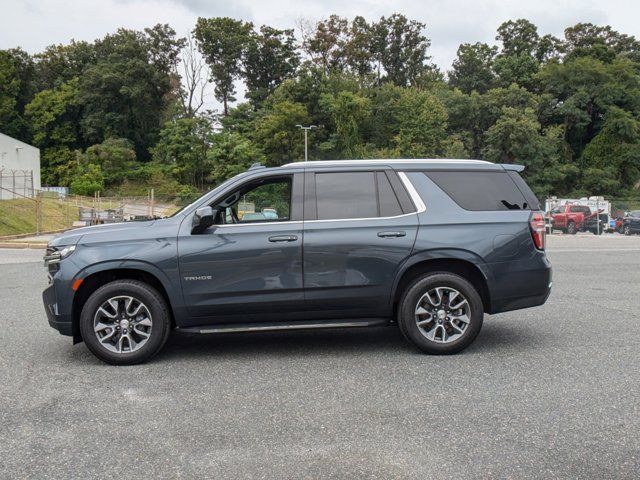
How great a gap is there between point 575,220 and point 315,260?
3075cm

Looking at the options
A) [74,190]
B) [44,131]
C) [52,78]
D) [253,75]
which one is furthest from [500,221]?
[52,78]

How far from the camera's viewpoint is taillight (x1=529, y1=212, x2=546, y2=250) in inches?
225

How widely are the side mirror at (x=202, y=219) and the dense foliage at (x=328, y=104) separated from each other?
5140cm

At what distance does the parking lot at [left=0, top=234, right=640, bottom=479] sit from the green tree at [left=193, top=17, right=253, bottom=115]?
3008 inches

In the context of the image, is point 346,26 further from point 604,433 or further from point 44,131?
point 604,433

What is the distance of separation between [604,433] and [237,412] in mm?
2428

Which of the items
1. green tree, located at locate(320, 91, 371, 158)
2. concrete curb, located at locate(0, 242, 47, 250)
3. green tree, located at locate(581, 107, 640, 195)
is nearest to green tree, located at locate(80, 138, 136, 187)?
green tree, located at locate(320, 91, 371, 158)

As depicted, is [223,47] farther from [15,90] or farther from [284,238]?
[284,238]

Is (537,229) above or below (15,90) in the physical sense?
below

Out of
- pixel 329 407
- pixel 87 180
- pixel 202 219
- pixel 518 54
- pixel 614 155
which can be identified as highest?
pixel 518 54

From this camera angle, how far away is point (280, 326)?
5.41m

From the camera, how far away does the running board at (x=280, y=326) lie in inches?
211

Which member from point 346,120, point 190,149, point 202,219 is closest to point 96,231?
point 202,219

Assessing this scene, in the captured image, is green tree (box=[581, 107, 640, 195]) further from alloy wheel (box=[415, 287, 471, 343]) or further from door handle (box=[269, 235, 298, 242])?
door handle (box=[269, 235, 298, 242])
